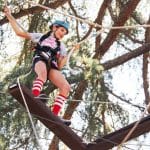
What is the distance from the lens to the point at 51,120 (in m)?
3.65

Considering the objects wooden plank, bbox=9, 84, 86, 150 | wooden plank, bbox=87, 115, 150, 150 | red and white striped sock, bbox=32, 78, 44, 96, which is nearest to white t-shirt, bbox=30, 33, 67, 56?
red and white striped sock, bbox=32, 78, 44, 96

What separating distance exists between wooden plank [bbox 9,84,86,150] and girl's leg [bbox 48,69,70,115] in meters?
0.26

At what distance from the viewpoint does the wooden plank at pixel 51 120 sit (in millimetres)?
3639

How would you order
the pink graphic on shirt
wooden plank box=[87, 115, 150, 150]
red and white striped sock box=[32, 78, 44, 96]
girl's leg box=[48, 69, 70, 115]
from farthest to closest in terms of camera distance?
the pink graphic on shirt
girl's leg box=[48, 69, 70, 115]
red and white striped sock box=[32, 78, 44, 96]
wooden plank box=[87, 115, 150, 150]

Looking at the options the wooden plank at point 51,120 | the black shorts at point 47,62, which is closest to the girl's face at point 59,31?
the black shorts at point 47,62

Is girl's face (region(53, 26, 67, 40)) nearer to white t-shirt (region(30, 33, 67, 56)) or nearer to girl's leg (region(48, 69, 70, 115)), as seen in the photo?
white t-shirt (region(30, 33, 67, 56))

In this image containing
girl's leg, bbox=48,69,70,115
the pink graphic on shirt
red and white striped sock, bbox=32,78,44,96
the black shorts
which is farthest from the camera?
the pink graphic on shirt

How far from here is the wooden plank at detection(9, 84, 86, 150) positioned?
364 centimetres

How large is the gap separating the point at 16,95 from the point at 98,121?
2452 mm

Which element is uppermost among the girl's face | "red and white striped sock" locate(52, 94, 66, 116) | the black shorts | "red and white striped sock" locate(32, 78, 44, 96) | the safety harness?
the girl's face

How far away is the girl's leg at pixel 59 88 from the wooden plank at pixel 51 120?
0.26m

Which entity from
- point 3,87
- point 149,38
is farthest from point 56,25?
point 149,38

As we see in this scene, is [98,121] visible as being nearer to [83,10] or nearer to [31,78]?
[31,78]

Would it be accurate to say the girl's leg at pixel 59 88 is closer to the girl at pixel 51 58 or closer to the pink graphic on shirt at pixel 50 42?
the girl at pixel 51 58
